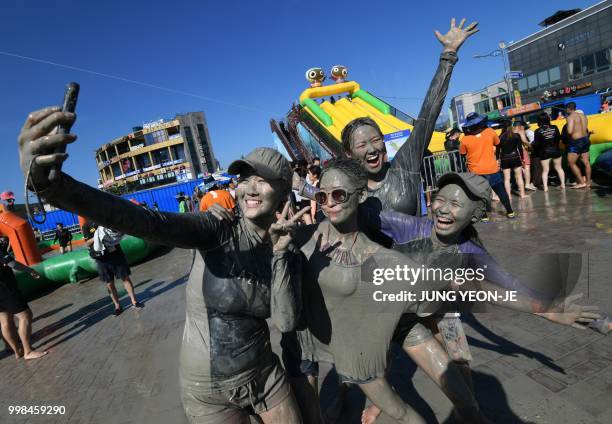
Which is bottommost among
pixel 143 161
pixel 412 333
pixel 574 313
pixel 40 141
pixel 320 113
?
pixel 412 333

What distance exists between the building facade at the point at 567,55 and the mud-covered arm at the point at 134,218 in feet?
135

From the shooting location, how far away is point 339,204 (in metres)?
1.75

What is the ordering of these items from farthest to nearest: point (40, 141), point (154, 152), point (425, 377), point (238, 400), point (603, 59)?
1. point (154, 152)
2. point (603, 59)
3. point (425, 377)
4. point (238, 400)
5. point (40, 141)

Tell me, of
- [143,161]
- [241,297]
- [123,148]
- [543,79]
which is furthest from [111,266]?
[123,148]

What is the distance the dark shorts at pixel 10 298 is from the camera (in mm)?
4551

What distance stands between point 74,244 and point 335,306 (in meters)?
14.0

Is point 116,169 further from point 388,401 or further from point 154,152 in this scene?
point 388,401

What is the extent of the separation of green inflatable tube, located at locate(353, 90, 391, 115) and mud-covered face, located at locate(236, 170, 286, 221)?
489 inches

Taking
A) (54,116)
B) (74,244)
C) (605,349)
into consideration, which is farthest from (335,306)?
(74,244)

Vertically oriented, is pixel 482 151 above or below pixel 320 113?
below

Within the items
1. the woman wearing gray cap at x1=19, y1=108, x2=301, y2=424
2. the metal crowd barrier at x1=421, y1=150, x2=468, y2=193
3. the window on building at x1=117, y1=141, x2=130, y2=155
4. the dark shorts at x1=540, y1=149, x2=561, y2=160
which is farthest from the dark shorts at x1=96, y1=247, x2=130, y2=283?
the window on building at x1=117, y1=141, x2=130, y2=155

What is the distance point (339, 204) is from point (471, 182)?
0.76 metres

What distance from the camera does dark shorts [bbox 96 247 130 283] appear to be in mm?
5680

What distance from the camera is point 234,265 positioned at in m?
1.60
